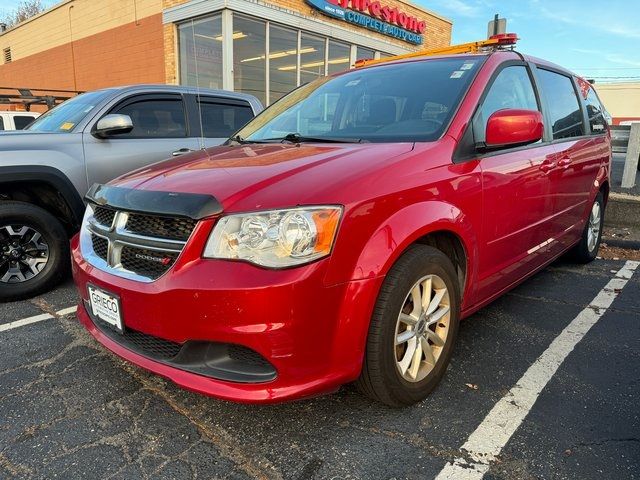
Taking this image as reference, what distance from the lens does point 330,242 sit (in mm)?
1873

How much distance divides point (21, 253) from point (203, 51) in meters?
9.81

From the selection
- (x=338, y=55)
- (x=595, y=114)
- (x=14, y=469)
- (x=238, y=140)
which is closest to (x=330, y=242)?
(x=14, y=469)

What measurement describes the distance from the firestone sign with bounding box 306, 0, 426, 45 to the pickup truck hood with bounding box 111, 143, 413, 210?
1222 cm

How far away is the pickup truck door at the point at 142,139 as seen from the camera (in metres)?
4.21

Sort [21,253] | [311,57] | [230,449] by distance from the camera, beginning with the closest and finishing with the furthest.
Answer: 1. [230,449]
2. [21,253]
3. [311,57]

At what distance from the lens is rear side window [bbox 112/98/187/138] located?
4627 millimetres

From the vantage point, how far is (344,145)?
2529 mm

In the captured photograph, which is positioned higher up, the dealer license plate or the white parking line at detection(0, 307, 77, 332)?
the dealer license plate

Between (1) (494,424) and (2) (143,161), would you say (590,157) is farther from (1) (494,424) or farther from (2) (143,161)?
(2) (143,161)

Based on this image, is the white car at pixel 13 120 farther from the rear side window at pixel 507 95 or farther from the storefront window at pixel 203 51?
Result: the rear side window at pixel 507 95

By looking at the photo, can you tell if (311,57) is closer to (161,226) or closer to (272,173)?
(272,173)

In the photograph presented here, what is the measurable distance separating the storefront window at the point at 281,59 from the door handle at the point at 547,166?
1056 cm

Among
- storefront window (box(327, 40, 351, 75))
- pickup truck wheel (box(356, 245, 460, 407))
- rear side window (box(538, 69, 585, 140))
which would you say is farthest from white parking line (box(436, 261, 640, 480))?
storefront window (box(327, 40, 351, 75))

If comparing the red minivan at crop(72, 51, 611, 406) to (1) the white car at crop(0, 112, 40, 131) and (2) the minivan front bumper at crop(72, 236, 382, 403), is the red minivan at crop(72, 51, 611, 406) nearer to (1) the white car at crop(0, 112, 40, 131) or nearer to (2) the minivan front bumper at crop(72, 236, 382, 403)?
(2) the minivan front bumper at crop(72, 236, 382, 403)
